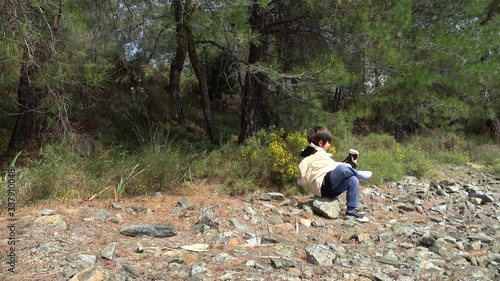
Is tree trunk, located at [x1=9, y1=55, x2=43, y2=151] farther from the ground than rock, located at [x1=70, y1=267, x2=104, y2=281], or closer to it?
farther from the ground

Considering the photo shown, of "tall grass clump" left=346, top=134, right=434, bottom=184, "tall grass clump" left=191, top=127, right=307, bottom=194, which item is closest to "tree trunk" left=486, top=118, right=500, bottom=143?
"tall grass clump" left=346, top=134, right=434, bottom=184

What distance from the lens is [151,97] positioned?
35.7 feet

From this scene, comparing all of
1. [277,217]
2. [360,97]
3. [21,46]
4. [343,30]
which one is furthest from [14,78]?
[360,97]

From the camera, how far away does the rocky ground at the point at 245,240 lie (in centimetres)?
287

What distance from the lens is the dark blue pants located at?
4.62 m

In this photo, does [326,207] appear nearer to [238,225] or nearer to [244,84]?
[238,225]

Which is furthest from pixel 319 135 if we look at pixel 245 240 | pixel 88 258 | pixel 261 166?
pixel 88 258

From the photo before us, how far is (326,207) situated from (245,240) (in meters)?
1.39

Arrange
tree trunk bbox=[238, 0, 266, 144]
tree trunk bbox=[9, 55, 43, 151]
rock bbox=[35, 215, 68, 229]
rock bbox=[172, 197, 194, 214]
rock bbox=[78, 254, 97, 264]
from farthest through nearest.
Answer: tree trunk bbox=[238, 0, 266, 144] → tree trunk bbox=[9, 55, 43, 151] → rock bbox=[172, 197, 194, 214] → rock bbox=[35, 215, 68, 229] → rock bbox=[78, 254, 97, 264]

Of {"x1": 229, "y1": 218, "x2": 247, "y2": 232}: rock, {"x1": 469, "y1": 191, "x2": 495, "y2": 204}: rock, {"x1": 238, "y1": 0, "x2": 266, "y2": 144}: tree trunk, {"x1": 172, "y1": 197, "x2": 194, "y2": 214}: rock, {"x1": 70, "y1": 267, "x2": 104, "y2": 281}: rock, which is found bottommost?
{"x1": 469, "y1": 191, "x2": 495, "y2": 204}: rock

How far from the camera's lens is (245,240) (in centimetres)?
366

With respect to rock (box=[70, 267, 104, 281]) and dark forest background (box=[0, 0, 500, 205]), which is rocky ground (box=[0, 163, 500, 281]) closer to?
rock (box=[70, 267, 104, 281])

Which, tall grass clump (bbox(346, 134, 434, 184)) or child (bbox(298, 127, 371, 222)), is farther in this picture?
tall grass clump (bbox(346, 134, 434, 184))

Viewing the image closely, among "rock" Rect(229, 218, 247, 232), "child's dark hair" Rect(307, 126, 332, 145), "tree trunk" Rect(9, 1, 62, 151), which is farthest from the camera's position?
"tree trunk" Rect(9, 1, 62, 151)
